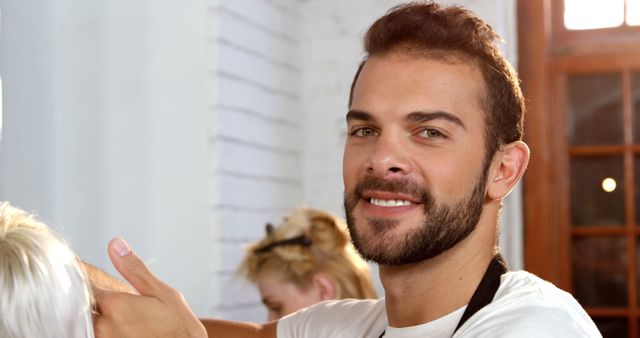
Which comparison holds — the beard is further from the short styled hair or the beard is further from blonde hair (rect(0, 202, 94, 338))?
blonde hair (rect(0, 202, 94, 338))

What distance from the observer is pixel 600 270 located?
4.82 meters

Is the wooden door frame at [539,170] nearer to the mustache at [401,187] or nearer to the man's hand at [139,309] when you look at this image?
the mustache at [401,187]

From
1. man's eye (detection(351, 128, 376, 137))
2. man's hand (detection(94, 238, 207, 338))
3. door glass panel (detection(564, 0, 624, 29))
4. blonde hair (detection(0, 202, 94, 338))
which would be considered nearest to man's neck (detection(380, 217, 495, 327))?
man's eye (detection(351, 128, 376, 137))

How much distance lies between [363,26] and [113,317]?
11.3 ft

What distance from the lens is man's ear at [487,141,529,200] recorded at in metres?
2.07

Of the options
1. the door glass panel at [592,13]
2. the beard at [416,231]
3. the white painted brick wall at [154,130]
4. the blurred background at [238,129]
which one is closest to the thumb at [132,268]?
the beard at [416,231]

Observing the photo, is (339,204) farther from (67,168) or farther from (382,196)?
(382,196)

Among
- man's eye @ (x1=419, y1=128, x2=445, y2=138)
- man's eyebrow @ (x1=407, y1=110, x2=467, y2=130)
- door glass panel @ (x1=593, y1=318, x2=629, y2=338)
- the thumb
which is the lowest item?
door glass panel @ (x1=593, y1=318, x2=629, y2=338)

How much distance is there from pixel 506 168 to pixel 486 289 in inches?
10.2

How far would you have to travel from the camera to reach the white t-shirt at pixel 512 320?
1.68 meters

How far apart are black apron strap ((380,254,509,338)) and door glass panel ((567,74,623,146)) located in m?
2.91

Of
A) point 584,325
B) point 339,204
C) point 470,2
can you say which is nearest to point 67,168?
point 339,204

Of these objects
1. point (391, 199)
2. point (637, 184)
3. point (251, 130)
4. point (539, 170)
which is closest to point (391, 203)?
point (391, 199)

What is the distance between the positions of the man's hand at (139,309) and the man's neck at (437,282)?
43 centimetres
